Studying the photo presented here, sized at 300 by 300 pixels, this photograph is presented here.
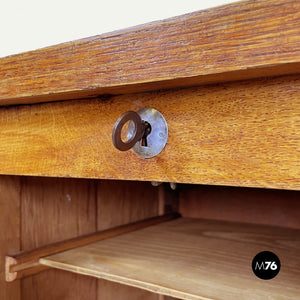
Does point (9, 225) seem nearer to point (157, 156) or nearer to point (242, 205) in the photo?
point (157, 156)

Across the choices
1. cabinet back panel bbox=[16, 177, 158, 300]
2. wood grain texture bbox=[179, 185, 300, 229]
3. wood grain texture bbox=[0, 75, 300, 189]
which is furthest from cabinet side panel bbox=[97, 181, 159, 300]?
wood grain texture bbox=[0, 75, 300, 189]

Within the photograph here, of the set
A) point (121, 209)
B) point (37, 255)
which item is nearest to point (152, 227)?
point (121, 209)

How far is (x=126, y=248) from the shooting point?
71cm

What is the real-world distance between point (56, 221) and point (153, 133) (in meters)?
0.42

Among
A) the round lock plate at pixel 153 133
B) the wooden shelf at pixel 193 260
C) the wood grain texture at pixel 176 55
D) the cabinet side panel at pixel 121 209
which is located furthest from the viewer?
the cabinet side panel at pixel 121 209

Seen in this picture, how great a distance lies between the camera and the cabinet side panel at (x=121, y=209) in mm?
854

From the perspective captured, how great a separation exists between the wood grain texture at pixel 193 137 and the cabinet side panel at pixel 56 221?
0.66 ft

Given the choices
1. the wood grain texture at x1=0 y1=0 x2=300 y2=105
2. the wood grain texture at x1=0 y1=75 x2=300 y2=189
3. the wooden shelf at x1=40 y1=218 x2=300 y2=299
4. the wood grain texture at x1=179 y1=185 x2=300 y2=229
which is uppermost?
the wood grain texture at x1=0 y1=0 x2=300 y2=105

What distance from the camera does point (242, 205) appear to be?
1.04 meters

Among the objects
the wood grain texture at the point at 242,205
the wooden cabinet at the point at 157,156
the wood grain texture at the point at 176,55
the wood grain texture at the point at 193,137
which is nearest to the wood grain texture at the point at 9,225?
the wooden cabinet at the point at 157,156

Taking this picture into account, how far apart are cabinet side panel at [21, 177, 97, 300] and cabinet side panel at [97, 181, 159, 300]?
0.09ft

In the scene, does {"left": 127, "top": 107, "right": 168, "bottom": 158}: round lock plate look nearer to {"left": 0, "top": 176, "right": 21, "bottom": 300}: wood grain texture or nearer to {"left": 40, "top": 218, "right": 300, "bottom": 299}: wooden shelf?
{"left": 40, "top": 218, "right": 300, "bottom": 299}: wooden shelf

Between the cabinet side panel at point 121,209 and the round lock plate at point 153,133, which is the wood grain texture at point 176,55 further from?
the cabinet side panel at point 121,209

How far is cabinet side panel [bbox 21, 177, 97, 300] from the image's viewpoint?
2.25ft
